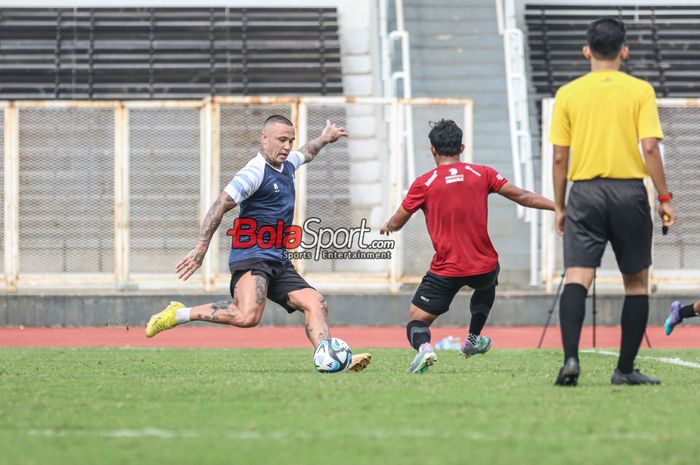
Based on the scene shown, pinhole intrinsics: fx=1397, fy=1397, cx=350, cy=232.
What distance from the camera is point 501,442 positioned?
5.48 metres

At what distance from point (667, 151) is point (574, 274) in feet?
34.8

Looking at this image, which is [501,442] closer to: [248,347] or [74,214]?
[248,347]

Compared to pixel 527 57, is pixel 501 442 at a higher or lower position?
lower

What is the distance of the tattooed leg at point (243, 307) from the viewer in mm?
9500

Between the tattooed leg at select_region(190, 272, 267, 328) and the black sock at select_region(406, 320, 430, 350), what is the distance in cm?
103

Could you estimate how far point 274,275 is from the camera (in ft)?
32.0

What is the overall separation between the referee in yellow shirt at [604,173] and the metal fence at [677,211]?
9.82 meters

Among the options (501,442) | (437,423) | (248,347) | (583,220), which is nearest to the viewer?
(501,442)

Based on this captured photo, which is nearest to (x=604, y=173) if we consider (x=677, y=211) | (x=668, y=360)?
(x=668, y=360)

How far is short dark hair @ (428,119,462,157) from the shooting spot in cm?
966

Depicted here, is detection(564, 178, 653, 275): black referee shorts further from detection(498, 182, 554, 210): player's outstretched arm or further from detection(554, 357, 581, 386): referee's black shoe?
detection(498, 182, 554, 210): player's outstretched arm

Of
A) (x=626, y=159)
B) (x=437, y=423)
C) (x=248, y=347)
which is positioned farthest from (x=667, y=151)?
(x=437, y=423)

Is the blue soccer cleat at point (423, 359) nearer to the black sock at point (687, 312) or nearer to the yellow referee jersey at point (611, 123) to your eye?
the yellow referee jersey at point (611, 123)

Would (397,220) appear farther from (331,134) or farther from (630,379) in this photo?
(630,379)
